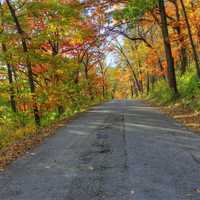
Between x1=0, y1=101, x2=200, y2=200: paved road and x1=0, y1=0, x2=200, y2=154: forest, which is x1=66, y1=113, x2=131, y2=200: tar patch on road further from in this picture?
x1=0, y1=0, x2=200, y2=154: forest

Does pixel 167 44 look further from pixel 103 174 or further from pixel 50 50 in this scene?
pixel 103 174

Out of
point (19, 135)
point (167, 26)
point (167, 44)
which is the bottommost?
point (19, 135)

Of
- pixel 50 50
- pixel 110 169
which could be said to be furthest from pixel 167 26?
pixel 110 169

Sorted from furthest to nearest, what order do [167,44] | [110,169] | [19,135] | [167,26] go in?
[167,26], [167,44], [19,135], [110,169]

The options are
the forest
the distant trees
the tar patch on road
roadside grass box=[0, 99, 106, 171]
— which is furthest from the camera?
the distant trees

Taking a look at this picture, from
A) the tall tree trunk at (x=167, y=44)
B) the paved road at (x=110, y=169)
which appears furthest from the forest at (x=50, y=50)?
the paved road at (x=110, y=169)

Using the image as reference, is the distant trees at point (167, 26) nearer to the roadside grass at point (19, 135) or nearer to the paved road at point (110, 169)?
the roadside grass at point (19, 135)

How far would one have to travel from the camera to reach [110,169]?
7.04m

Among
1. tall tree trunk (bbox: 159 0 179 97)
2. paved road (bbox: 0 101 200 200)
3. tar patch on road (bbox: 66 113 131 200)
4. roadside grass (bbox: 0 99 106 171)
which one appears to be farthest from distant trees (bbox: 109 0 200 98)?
tar patch on road (bbox: 66 113 131 200)

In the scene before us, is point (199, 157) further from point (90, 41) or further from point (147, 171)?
point (90, 41)

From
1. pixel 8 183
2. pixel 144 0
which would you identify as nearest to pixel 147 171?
pixel 8 183

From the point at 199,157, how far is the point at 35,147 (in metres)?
5.00

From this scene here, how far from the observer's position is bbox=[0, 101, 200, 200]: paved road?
18.5ft

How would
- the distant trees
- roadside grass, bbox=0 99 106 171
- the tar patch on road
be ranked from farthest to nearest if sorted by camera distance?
the distant trees, roadside grass, bbox=0 99 106 171, the tar patch on road
